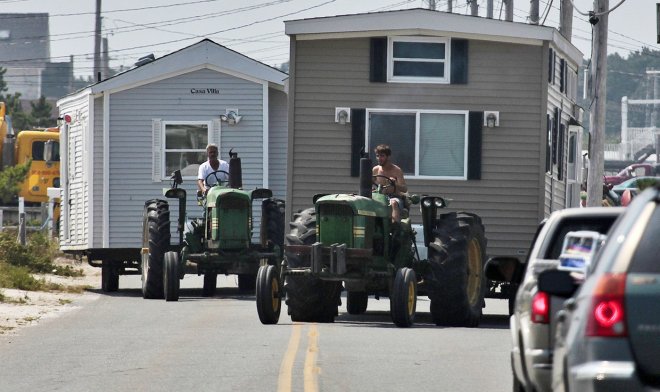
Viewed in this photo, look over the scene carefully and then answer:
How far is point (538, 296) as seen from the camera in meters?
9.77

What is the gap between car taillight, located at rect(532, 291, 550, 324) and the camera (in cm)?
976

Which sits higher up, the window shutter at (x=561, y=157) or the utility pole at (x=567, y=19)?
the utility pole at (x=567, y=19)

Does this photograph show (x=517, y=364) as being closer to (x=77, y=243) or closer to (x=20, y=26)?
(x=77, y=243)

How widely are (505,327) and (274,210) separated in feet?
18.3

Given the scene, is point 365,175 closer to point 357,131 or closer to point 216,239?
point 216,239

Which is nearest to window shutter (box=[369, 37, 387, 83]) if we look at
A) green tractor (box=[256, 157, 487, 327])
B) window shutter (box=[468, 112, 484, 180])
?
window shutter (box=[468, 112, 484, 180])

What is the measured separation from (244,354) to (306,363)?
107 centimetres

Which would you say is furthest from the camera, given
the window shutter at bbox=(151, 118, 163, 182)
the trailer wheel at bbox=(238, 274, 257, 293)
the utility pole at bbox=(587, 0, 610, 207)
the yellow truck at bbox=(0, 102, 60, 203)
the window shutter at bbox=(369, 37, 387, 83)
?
the yellow truck at bbox=(0, 102, 60, 203)

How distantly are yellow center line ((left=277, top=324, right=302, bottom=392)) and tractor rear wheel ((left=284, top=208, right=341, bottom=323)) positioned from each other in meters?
0.97

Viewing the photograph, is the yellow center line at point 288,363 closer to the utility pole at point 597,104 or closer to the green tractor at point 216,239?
the green tractor at point 216,239

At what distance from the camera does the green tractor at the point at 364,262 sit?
732 inches

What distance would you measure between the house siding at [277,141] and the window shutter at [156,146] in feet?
6.06

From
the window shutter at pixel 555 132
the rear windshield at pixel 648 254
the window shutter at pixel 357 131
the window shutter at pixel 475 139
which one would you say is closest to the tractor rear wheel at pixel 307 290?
the window shutter at pixel 357 131

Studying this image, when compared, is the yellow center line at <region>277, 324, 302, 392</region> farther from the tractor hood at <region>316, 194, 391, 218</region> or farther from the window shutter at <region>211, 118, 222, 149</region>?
the window shutter at <region>211, 118, 222, 149</region>
